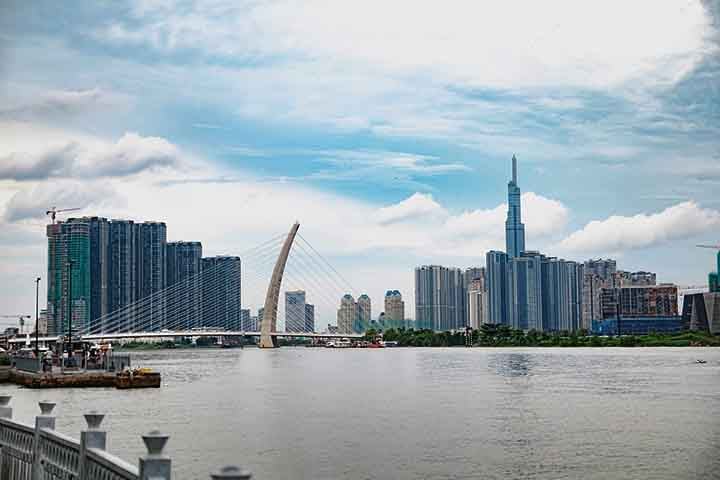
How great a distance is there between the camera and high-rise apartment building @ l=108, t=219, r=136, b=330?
194m

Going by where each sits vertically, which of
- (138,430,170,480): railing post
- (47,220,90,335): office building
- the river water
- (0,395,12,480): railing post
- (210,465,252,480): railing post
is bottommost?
the river water

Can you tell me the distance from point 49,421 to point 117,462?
234 centimetres

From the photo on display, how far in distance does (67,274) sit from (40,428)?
161378mm

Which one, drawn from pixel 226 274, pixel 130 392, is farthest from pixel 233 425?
pixel 226 274

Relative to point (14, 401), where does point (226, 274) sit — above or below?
above

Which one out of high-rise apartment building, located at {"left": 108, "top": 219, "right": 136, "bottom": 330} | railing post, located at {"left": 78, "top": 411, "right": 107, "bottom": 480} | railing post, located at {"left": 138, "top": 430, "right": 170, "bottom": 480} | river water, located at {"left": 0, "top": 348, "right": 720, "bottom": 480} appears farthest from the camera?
high-rise apartment building, located at {"left": 108, "top": 219, "right": 136, "bottom": 330}

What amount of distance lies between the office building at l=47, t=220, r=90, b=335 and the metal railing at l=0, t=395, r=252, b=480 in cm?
14011

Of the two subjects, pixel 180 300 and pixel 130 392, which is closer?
pixel 130 392

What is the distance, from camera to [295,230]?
441 feet

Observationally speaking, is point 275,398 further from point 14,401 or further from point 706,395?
point 706,395

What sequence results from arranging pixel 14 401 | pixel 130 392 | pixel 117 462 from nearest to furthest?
pixel 117 462 → pixel 14 401 → pixel 130 392

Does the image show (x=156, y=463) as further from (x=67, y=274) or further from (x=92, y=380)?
(x=67, y=274)

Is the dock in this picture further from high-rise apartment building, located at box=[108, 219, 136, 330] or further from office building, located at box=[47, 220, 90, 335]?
high-rise apartment building, located at box=[108, 219, 136, 330]

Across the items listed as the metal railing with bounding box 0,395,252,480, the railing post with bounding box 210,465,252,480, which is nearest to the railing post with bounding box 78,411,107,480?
the metal railing with bounding box 0,395,252,480
